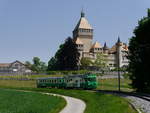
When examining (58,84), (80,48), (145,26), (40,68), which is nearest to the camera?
(145,26)

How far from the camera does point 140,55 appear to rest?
43.3 meters

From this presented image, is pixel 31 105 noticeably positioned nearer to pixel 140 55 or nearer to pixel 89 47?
pixel 140 55

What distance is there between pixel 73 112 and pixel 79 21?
504 ft

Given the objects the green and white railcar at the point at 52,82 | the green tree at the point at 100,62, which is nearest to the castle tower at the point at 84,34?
the green tree at the point at 100,62

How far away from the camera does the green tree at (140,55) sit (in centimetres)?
4212

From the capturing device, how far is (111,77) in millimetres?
96125

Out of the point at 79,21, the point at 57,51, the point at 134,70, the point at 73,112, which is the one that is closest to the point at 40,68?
the point at 79,21

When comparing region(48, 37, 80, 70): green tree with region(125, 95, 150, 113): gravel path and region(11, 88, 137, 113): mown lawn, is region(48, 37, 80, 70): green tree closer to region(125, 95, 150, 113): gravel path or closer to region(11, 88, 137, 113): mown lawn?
region(11, 88, 137, 113): mown lawn

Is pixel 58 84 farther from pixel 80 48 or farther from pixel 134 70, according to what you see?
pixel 80 48

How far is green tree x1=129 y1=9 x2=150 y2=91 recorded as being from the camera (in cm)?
4212

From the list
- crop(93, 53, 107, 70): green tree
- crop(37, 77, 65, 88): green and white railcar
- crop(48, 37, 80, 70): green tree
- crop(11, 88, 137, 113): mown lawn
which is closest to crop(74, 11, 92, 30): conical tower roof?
crop(93, 53, 107, 70): green tree

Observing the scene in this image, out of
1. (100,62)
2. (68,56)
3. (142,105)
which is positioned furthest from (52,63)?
(142,105)

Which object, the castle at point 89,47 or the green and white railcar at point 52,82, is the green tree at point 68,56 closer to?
the castle at point 89,47

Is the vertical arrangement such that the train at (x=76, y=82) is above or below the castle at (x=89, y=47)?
below
